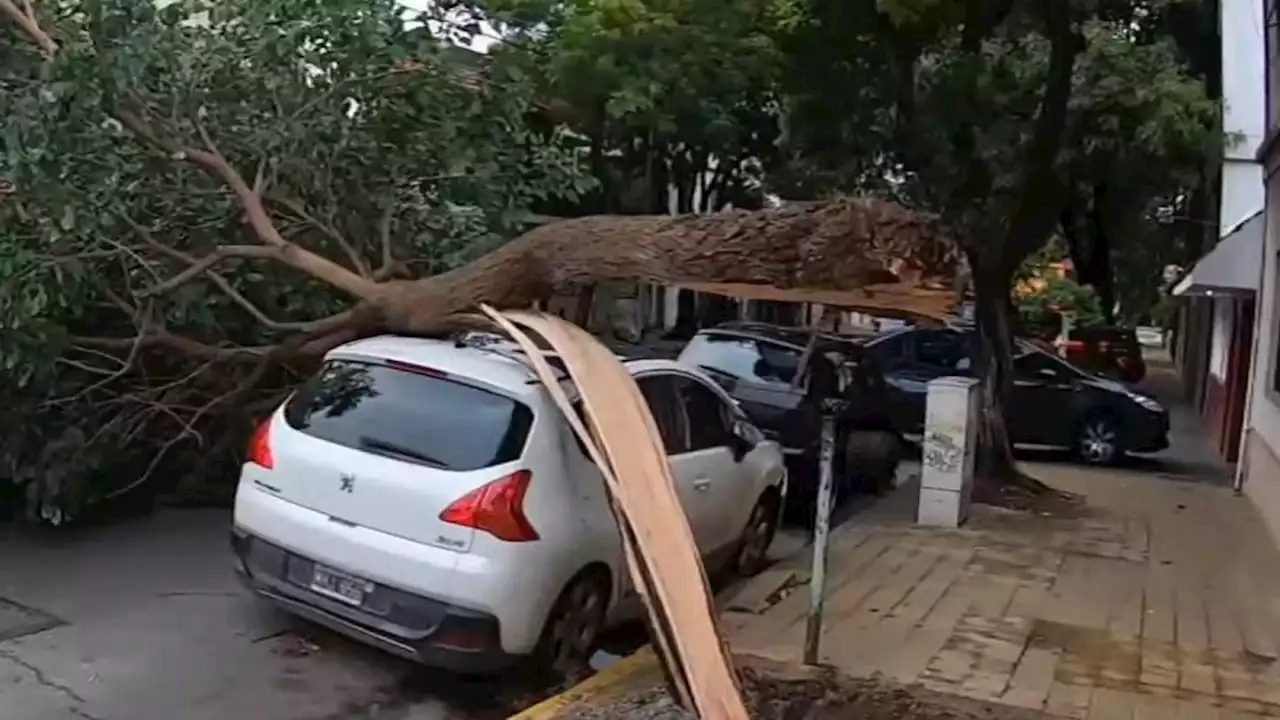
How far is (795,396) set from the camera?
40.2 feet

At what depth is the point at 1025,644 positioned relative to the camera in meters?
7.98

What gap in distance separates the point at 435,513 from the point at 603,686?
116 cm

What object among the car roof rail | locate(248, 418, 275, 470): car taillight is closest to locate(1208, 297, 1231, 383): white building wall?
the car roof rail

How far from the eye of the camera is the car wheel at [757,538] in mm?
9359

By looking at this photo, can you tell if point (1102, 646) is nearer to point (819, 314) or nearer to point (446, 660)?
point (819, 314)

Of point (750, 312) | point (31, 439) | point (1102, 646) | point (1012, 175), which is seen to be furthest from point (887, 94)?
point (750, 312)

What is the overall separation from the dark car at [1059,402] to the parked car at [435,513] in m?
10.8

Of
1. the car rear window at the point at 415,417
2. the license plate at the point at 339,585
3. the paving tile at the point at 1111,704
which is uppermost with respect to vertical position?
the car rear window at the point at 415,417

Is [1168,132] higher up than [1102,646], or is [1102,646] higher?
[1168,132]

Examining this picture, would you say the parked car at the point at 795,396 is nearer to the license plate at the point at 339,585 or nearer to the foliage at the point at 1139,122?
the license plate at the point at 339,585

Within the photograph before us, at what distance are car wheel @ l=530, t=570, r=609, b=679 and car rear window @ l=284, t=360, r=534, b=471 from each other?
81 centimetres

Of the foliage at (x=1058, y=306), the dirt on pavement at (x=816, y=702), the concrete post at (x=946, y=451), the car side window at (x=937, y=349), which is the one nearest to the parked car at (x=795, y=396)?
the concrete post at (x=946, y=451)

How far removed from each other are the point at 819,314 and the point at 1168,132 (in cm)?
1121

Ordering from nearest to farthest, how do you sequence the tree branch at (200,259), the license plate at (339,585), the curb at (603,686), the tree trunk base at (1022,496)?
the curb at (603,686)
the license plate at (339,585)
the tree branch at (200,259)
the tree trunk base at (1022,496)
